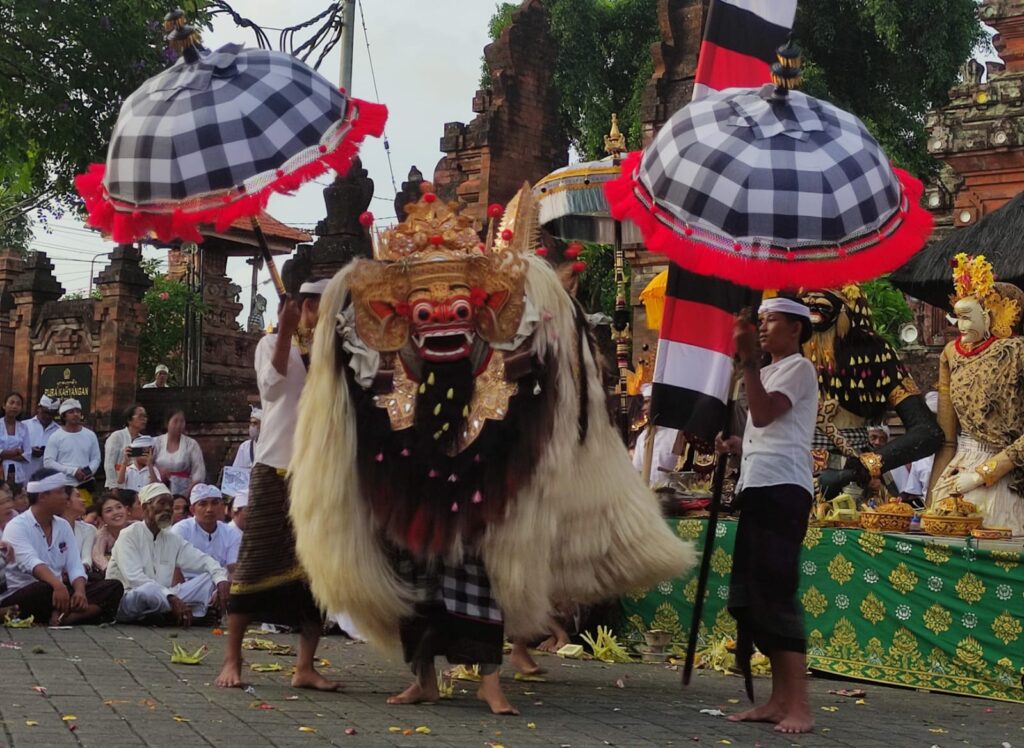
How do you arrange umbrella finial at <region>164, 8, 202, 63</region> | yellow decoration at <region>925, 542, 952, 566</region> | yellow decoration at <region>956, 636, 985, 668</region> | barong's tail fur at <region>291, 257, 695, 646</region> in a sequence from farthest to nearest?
1. yellow decoration at <region>925, 542, 952, 566</region>
2. yellow decoration at <region>956, 636, 985, 668</region>
3. umbrella finial at <region>164, 8, 202, 63</region>
4. barong's tail fur at <region>291, 257, 695, 646</region>

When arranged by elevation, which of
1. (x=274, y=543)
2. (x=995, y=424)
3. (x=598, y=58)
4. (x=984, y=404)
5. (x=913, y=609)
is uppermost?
(x=598, y=58)

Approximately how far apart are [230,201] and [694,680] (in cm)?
361

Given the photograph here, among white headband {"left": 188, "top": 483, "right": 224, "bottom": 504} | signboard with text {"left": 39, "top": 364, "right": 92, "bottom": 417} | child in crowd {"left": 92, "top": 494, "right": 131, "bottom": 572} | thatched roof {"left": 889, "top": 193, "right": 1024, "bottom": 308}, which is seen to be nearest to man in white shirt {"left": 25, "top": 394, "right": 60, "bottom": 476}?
child in crowd {"left": 92, "top": 494, "right": 131, "bottom": 572}

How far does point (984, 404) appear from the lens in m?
8.16

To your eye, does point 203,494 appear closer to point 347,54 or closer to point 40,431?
point 40,431

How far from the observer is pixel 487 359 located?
6.39 m

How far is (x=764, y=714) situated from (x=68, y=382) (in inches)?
667

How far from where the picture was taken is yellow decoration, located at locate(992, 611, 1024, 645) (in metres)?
7.11

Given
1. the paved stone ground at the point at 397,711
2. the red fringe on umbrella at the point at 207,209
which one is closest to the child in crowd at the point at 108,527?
the paved stone ground at the point at 397,711

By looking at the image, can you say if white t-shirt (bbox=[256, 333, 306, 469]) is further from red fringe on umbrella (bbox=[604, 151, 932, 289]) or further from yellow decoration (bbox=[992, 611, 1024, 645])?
yellow decoration (bbox=[992, 611, 1024, 645])

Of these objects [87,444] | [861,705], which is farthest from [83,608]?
[87,444]

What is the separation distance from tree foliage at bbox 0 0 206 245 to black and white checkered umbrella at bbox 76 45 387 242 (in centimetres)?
968

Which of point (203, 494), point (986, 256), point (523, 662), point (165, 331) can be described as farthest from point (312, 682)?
point (165, 331)

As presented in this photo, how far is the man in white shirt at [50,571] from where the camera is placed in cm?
957
